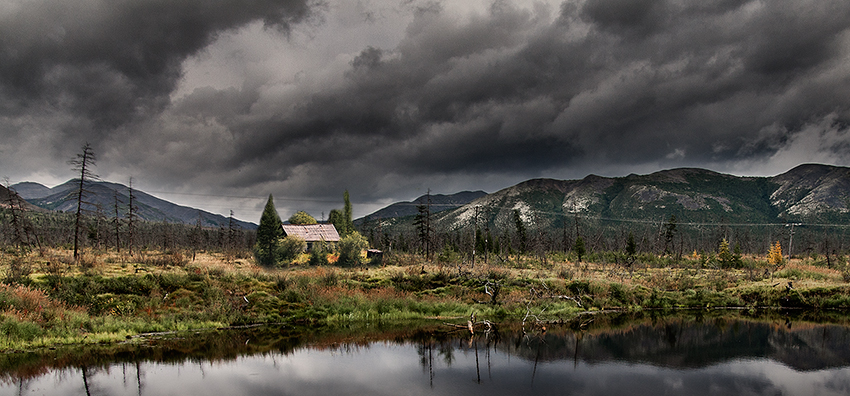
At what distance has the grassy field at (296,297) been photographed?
20.0 meters

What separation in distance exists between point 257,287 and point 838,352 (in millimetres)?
29522

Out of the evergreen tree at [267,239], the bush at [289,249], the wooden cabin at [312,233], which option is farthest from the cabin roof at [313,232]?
the evergreen tree at [267,239]

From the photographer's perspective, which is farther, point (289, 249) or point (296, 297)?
point (289, 249)

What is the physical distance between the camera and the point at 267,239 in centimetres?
6159

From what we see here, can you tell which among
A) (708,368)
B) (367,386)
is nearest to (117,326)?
(367,386)

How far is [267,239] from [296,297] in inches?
1459

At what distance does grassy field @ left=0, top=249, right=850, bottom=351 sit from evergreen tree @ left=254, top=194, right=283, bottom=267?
85.9 ft

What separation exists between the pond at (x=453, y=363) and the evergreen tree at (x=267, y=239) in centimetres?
3980

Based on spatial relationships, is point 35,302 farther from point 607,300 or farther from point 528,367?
point 607,300

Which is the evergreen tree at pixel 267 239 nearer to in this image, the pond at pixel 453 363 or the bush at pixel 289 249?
the bush at pixel 289 249

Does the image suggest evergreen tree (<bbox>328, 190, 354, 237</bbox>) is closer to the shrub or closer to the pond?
the shrub

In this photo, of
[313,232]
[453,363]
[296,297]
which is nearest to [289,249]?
[313,232]

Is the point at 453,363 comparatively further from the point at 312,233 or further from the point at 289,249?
the point at 312,233

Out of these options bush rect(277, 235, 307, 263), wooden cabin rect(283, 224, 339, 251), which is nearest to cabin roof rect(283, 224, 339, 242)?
wooden cabin rect(283, 224, 339, 251)
